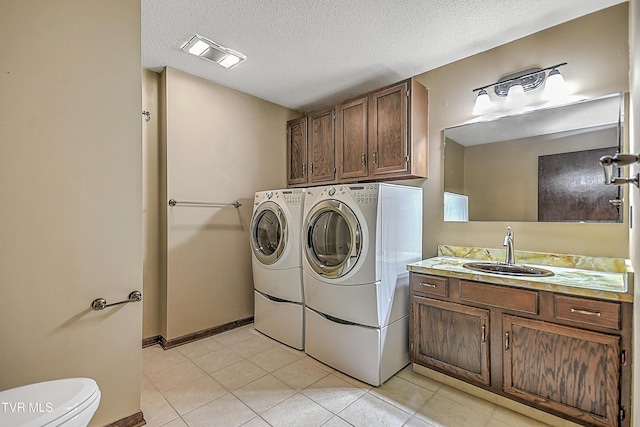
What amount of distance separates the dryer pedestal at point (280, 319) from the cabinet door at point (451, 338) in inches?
37.0

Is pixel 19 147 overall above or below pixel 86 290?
above

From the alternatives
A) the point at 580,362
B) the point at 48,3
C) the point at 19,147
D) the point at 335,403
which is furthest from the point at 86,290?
the point at 580,362

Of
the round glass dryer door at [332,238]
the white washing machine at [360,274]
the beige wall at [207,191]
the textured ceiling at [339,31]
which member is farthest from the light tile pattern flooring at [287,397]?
the textured ceiling at [339,31]

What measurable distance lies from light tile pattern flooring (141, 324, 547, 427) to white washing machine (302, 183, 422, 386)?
0.15 m

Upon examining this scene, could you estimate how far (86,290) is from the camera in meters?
1.44

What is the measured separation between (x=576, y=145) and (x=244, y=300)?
312 centimetres

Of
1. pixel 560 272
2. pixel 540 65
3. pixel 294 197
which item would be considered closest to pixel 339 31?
pixel 294 197

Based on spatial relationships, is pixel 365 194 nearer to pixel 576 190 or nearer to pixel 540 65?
pixel 576 190

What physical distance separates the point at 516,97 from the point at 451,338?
1801 mm

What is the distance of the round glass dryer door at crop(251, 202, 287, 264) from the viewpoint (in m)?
2.60

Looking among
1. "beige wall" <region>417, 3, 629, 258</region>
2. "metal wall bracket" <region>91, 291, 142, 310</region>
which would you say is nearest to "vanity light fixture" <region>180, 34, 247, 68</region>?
"beige wall" <region>417, 3, 629, 258</region>

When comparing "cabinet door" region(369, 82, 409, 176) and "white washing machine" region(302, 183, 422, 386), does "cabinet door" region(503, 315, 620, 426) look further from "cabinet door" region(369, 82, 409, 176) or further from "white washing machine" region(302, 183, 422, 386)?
"cabinet door" region(369, 82, 409, 176)

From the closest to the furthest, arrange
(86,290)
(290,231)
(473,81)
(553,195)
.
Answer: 1. (86,290)
2. (553,195)
3. (473,81)
4. (290,231)

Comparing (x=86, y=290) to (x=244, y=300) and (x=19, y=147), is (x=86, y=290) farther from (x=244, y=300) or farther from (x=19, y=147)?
(x=244, y=300)
